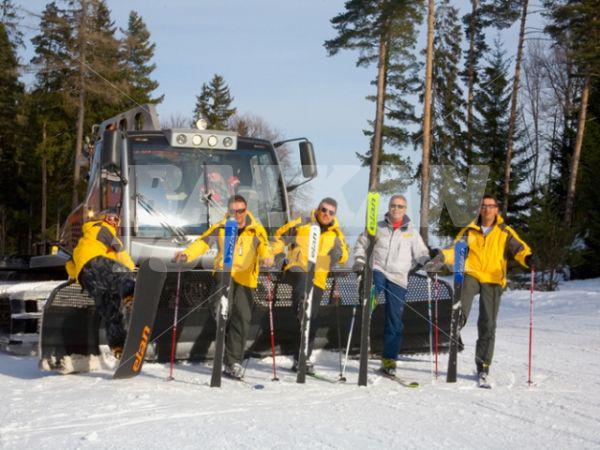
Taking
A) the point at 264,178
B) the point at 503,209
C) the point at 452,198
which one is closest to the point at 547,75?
the point at 503,209

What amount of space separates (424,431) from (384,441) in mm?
407

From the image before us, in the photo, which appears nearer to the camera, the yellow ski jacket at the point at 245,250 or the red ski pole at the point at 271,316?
the yellow ski jacket at the point at 245,250

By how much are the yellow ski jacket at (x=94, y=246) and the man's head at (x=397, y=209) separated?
2.74m

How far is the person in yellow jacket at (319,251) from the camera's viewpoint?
735 centimetres

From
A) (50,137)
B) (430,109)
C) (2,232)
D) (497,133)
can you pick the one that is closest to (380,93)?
(430,109)

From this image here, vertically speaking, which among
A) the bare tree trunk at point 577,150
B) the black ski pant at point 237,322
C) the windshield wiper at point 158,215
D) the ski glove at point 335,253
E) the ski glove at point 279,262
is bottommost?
the black ski pant at point 237,322

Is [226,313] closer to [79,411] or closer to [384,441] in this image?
[79,411]

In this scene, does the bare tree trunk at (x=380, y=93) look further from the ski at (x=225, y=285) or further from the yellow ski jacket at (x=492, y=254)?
the ski at (x=225, y=285)

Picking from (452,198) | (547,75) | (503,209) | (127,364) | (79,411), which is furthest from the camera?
(547,75)

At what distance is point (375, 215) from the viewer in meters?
6.91

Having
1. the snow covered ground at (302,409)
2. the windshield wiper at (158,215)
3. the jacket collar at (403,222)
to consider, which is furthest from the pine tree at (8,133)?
the jacket collar at (403,222)

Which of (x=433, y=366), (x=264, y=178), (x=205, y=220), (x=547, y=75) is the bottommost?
(x=433, y=366)

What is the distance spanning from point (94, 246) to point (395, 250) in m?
2.94

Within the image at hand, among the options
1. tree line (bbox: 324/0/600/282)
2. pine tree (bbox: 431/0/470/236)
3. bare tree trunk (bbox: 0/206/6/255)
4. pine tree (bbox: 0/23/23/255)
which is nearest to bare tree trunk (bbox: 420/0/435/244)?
tree line (bbox: 324/0/600/282)
